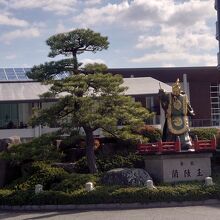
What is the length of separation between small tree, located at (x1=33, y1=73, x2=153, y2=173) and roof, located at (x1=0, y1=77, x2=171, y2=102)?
40.8 feet

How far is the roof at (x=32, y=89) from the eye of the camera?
3212 cm

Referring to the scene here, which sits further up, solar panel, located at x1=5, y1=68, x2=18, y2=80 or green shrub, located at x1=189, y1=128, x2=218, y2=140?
solar panel, located at x1=5, y1=68, x2=18, y2=80

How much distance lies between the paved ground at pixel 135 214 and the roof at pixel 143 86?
18.3 meters

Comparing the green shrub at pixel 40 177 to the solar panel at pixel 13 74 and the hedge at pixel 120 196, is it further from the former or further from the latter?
the solar panel at pixel 13 74

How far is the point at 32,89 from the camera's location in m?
34.5

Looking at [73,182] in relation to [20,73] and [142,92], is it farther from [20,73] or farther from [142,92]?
[20,73]

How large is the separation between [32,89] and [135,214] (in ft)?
69.5

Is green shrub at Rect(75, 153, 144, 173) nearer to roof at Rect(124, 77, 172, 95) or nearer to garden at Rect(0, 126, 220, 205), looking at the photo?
garden at Rect(0, 126, 220, 205)

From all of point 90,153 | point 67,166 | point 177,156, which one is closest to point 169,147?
point 177,156

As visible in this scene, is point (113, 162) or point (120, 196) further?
point (113, 162)

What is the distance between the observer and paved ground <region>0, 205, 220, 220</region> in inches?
550

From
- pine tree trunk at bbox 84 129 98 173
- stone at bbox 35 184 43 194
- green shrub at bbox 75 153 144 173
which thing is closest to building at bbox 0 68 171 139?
green shrub at bbox 75 153 144 173

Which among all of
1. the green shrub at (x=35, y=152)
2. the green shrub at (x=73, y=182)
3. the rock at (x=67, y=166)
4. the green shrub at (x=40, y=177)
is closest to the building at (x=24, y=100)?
the rock at (x=67, y=166)

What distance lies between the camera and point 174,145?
19.2 meters
